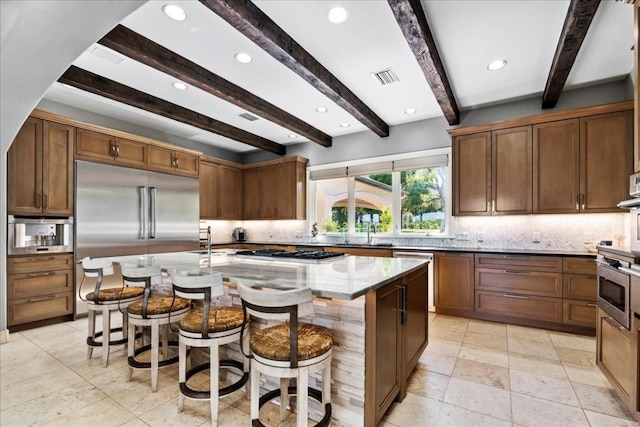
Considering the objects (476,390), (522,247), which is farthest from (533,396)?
(522,247)

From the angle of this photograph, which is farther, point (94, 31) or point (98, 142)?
point (98, 142)

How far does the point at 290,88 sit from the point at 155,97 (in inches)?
68.6

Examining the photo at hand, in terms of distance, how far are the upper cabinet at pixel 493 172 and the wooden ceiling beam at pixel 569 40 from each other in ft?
2.13

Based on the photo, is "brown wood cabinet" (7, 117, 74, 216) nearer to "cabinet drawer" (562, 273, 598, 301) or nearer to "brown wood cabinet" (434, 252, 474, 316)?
"brown wood cabinet" (434, 252, 474, 316)

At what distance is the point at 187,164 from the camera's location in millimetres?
5176

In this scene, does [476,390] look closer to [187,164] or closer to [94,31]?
[94,31]

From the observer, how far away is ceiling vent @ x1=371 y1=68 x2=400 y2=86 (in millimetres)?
3314

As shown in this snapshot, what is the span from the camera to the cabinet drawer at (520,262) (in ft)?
11.4

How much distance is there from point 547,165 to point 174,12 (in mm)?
4310

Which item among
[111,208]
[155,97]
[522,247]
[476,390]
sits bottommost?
[476,390]

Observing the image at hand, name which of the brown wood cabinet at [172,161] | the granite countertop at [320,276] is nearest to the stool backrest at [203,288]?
the granite countertop at [320,276]

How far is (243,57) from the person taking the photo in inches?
117

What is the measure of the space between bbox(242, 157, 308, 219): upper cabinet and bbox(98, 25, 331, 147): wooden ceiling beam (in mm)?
1459

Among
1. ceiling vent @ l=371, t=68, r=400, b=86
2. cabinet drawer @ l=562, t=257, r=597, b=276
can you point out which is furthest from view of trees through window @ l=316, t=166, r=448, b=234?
ceiling vent @ l=371, t=68, r=400, b=86
